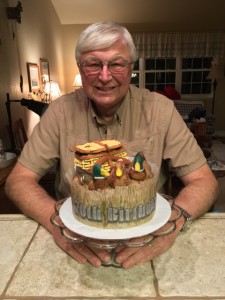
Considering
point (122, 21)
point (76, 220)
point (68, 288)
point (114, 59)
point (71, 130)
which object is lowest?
point (68, 288)

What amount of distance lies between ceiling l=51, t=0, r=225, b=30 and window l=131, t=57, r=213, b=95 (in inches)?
27.1

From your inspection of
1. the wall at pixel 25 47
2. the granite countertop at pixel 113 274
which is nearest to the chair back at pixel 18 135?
the wall at pixel 25 47

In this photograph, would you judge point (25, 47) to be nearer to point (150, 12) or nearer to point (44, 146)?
point (150, 12)

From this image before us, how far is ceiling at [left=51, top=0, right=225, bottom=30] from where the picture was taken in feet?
16.9

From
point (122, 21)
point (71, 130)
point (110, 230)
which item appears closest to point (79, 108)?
point (71, 130)

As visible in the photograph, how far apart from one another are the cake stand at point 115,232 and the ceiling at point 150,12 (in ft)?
17.1

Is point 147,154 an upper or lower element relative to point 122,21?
lower

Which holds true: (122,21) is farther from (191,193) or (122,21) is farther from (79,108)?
(191,193)

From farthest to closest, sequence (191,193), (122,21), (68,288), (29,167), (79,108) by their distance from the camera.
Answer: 1. (122,21)
2. (79,108)
3. (29,167)
4. (191,193)
5. (68,288)

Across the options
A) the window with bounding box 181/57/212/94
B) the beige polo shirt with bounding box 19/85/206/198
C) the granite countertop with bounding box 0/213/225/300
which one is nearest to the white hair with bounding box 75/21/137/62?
the beige polo shirt with bounding box 19/85/206/198

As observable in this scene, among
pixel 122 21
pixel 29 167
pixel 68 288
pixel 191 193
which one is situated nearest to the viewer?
pixel 68 288

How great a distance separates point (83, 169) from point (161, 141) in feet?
1.81

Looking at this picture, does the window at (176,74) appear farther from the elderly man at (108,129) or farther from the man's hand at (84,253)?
the man's hand at (84,253)

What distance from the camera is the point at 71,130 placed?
1129 mm
